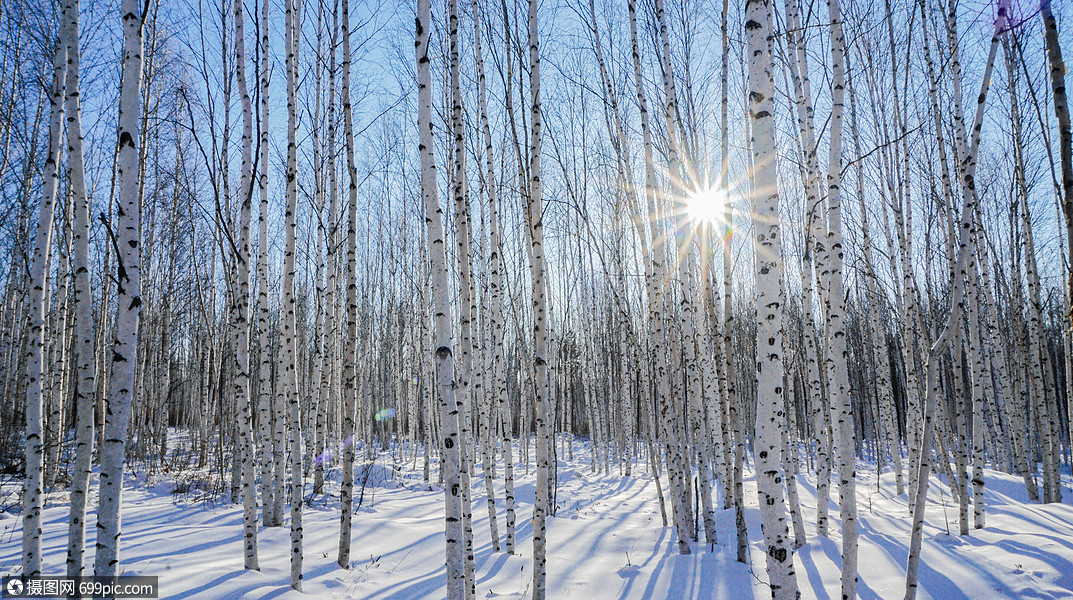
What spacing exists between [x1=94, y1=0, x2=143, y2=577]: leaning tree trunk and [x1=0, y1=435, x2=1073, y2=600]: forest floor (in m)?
1.50

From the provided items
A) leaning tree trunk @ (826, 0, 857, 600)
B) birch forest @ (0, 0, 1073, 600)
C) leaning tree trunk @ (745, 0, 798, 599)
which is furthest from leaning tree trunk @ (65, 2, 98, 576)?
leaning tree trunk @ (826, 0, 857, 600)

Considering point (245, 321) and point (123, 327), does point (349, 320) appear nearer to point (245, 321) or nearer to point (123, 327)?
point (245, 321)

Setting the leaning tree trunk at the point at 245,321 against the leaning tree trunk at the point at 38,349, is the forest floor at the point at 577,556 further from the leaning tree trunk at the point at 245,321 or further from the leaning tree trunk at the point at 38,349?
the leaning tree trunk at the point at 38,349

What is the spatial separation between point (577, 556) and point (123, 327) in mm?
4975

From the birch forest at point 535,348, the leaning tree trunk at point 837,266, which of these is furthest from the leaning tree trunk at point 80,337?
the leaning tree trunk at point 837,266

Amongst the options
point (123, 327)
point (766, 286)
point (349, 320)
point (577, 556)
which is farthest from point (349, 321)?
point (577, 556)

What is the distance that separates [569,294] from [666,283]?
4.31 m

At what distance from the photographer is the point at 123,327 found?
8.32 ft

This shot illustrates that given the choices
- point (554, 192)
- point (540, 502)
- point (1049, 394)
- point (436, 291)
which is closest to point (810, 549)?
point (540, 502)

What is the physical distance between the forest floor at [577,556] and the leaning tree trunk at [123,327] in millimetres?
1497

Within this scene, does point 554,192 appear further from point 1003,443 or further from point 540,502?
point 1003,443

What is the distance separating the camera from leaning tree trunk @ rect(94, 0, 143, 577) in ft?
8.11

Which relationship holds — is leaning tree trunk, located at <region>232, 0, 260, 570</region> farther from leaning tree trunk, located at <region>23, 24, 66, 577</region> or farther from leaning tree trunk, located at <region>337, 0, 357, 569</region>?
leaning tree trunk, located at <region>23, 24, 66, 577</region>

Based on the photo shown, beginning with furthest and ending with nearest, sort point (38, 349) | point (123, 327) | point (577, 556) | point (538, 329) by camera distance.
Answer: point (577, 556)
point (538, 329)
point (38, 349)
point (123, 327)
